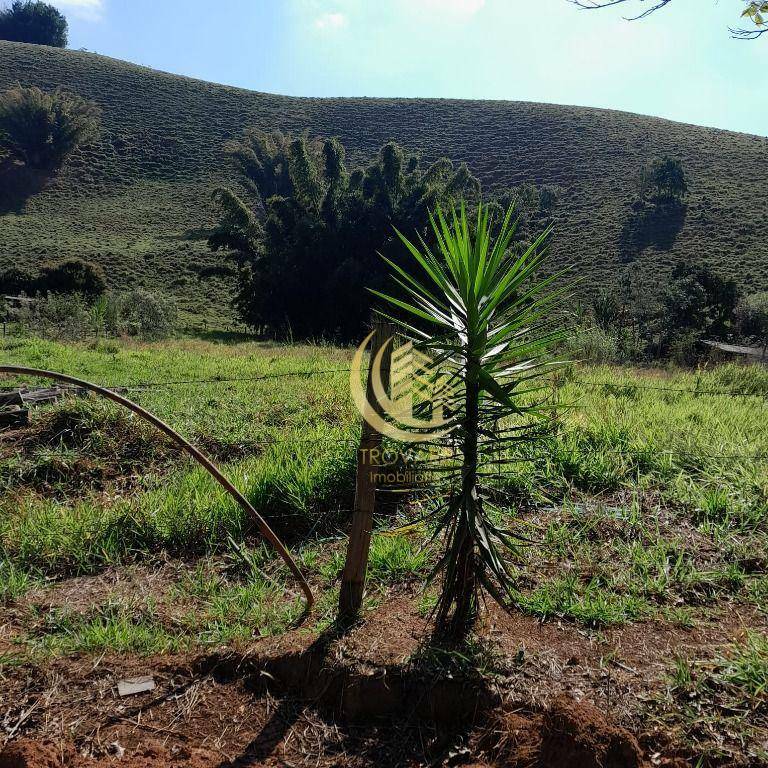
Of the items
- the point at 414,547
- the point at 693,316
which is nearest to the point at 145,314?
the point at 693,316

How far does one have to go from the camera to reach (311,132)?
48.5 m

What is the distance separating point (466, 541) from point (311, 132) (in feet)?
167

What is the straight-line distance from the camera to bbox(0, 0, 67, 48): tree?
7148cm

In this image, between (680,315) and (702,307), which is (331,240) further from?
(702,307)

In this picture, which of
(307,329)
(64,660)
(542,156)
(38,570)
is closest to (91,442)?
(38,570)

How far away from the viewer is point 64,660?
255 centimetres

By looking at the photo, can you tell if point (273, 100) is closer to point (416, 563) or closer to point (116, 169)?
point (116, 169)

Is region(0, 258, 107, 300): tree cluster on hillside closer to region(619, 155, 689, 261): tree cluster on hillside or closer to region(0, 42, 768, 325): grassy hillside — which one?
region(0, 42, 768, 325): grassy hillside

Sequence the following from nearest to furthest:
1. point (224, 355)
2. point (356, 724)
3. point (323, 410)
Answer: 1. point (356, 724)
2. point (323, 410)
3. point (224, 355)

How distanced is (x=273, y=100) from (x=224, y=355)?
169 feet

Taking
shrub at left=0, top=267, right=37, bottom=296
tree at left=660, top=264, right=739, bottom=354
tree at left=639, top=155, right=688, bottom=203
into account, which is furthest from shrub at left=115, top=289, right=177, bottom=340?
tree at left=639, top=155, right=688, bottom=203

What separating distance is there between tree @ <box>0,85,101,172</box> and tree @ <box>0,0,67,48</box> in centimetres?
3817

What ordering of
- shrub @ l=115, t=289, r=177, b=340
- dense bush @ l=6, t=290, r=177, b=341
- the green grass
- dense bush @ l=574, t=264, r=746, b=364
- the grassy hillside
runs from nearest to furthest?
the green grass, dense bush @ l=6, t=290, r=177, b=341, shrub @ l=115, t=289, r=177, b=340, dense bush @ l=574, t=264, r=746, b=364, the grassy hillside

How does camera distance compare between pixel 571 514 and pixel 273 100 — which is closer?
pixel 571 514
